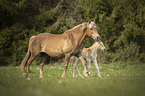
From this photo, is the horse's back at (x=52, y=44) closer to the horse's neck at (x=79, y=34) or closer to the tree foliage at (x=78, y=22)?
the horse's neck at (x=79, y=34)

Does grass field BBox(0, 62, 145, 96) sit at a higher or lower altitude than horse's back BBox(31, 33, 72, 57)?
lower

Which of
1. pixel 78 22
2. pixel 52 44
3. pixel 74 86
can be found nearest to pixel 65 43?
pixel 52 44

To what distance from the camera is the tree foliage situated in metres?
17.8

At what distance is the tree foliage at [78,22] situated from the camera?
17.8 metres

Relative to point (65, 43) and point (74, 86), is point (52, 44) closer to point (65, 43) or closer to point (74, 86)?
point (65, 43)

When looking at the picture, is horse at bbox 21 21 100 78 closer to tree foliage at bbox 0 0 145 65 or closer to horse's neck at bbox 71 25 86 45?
horse's neck at bbox 71 25 86 45

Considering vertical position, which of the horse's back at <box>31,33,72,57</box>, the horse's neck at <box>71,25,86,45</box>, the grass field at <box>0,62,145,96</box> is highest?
the horse's neck at <box>71,25,86,45</box>

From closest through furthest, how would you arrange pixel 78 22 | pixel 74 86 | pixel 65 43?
1. pixel 74 86
2. pixel 65 43
3. pixel 78 22

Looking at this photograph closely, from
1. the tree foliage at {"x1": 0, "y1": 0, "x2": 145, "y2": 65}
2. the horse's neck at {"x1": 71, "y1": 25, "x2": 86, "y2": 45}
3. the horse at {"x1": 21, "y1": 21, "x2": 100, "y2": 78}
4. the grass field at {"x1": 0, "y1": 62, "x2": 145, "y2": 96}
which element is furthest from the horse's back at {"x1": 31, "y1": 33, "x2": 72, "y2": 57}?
the tree foliage at {"x1": 0, "y1": 0, "x2": 145, "y2": 65}

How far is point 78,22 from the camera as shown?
20.5m

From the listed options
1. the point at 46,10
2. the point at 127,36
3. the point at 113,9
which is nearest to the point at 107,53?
the point at 127,36

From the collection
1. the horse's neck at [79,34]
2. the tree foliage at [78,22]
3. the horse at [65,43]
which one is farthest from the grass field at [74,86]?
→ the tree foliage at [78,22]

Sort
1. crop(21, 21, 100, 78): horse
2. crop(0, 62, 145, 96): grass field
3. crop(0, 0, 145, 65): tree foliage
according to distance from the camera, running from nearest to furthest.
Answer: crop(0, 62, 145, 96): grass field → crop(21, 21, 100, 78): horse → crop(0, 0, 145, 65): tree foliage

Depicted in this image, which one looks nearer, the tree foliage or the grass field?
the grass field
